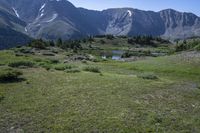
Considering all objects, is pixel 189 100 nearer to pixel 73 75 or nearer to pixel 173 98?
pixel 173 98

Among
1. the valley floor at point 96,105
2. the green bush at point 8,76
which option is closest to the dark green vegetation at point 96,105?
the valley floor at point 96,105

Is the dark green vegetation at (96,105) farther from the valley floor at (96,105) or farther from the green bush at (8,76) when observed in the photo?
the green bush at (8,76)

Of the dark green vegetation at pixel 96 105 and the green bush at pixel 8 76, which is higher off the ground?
the green bush at pixel 8 76

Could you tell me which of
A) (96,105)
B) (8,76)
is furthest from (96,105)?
(8,76)

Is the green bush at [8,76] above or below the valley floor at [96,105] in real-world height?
above

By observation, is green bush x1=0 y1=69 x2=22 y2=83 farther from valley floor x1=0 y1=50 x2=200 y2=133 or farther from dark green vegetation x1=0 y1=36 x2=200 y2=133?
dark green vegetation x1=0 y1=36 x2=200 y2=133

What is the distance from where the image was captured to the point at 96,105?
29.4 metres

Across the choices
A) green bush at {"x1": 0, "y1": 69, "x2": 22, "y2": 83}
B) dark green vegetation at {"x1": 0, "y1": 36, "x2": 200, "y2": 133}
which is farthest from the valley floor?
green bush at {"x1": 0, "y1": 69, "x2": 22, "y2": 83}

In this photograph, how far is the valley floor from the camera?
23922 mm

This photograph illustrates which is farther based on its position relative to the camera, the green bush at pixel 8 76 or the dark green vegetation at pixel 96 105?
the green bush at pixel 8 76

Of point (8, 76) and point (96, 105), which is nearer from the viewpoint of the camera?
point (96, 105)

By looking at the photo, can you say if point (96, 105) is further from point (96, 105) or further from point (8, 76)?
point (8, 76)

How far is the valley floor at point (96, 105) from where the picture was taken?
23922mm

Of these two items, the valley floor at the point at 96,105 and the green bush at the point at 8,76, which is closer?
the valley floor at the point at 96,105
